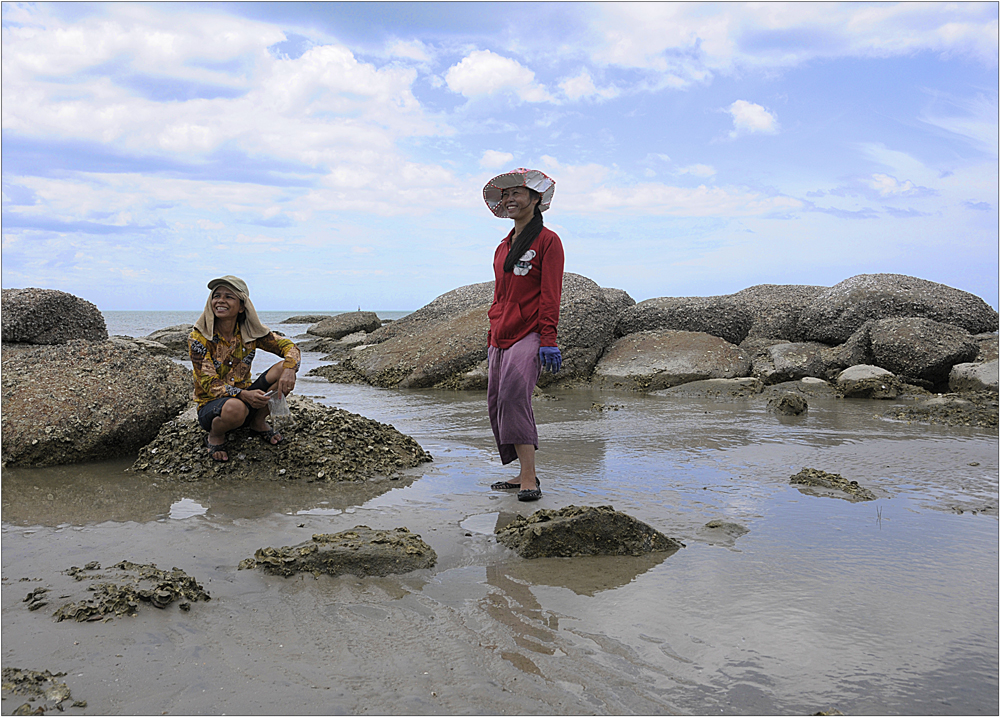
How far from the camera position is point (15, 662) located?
261cm

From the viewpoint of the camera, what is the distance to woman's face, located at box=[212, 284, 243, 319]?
5.32 meters

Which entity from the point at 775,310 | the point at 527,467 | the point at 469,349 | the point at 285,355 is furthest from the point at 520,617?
the point at 775,310

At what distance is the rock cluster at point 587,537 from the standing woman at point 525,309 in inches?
43.4

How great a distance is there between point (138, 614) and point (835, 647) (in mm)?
2699

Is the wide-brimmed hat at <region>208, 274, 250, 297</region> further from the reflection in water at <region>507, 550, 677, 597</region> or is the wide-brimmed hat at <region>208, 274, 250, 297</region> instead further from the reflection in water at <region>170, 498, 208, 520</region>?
A: the reflection in water at <region>507, 550, 677, 597</region>

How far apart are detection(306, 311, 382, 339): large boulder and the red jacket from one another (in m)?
18.2

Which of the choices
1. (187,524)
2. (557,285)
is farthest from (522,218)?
(187,524)

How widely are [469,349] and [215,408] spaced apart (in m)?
6.69

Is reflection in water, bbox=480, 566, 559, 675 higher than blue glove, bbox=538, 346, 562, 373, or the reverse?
blue glove, bbox=538, 346, 562, 373

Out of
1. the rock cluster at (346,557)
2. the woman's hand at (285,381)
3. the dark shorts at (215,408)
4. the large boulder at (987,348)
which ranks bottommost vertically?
the rock cluster at (346,557)

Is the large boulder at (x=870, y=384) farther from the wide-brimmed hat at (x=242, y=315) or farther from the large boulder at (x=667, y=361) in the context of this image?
the wide-brimmed hat at (x=242, y=315)

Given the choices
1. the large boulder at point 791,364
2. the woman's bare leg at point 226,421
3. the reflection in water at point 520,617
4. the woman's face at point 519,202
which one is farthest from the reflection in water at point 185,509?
the large boulder at point 791,364

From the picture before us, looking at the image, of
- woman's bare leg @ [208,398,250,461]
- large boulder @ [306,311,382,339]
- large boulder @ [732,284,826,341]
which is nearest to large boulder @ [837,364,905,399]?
large boulder @ [732,284,826,341]

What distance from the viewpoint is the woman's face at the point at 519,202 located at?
5188 mm
